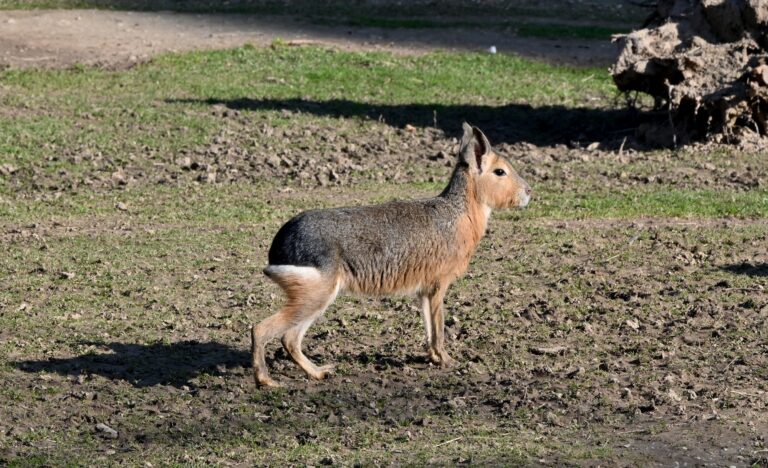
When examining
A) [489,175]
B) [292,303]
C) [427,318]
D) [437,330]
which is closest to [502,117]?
[489,175]

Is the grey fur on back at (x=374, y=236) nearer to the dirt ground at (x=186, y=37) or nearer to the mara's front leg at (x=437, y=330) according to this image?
the mara's front leg at (x=437, y=330)

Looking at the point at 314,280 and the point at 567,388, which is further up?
the point at 314,280

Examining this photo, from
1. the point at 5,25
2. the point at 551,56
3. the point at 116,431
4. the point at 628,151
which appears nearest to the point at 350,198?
the point at 628,151

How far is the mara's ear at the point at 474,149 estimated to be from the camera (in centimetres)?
795

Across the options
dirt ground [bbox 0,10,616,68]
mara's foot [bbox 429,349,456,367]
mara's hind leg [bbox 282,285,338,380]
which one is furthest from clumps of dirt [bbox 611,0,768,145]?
mara's hind leg [bbox 282,285,338,380]

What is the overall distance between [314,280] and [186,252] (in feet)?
11.9

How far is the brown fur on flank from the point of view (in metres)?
7.21

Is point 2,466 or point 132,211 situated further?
point 132,211

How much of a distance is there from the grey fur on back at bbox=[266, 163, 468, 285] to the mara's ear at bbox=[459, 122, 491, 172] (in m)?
0.08

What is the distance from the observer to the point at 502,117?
15.8 m

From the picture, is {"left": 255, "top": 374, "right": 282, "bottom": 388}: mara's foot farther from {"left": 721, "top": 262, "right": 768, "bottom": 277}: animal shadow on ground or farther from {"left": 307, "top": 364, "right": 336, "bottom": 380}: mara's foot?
{"left": 721, "top": 262, "right": 768, "bottom": 277}: animal shadow on ground

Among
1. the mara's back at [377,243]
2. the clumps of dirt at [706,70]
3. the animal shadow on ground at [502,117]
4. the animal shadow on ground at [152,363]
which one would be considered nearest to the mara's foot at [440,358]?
the mara's back at [377,243]

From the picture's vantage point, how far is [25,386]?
7289 millimetres

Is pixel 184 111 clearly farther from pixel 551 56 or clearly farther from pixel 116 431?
pixel 116 431
